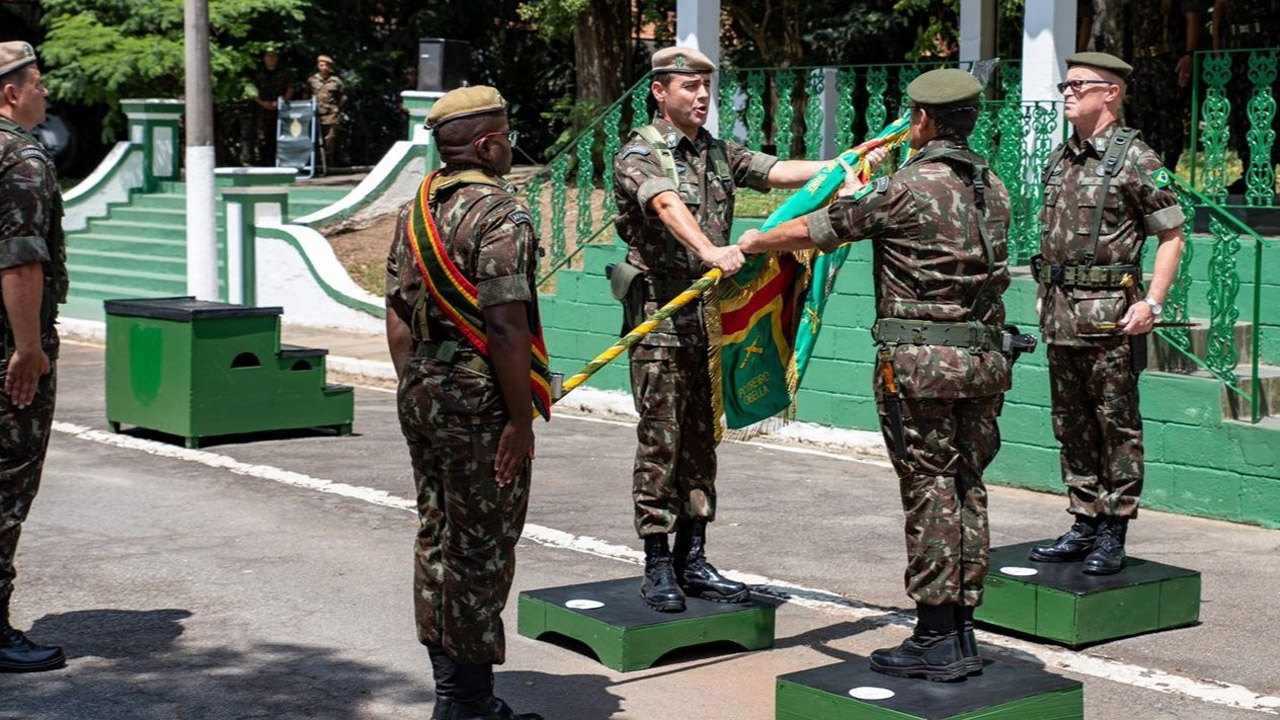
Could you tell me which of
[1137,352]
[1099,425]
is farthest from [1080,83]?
[1099,425]

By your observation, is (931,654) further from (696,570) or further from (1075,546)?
(1075,546)

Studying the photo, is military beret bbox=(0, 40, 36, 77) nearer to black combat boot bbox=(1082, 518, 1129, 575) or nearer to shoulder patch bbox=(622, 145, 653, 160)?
shoulder patch bbox=(622, 145, 653, 160)

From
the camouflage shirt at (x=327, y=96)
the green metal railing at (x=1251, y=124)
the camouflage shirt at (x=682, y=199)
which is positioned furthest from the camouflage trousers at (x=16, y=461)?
the camouflage shirt at (x=327, y=96)

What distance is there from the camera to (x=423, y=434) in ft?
17.5

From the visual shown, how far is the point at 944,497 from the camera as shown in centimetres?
562

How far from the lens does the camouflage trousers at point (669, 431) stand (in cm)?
661

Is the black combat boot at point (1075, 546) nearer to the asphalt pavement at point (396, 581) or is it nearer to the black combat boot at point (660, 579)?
the asphalt pavement at point (396, 581)

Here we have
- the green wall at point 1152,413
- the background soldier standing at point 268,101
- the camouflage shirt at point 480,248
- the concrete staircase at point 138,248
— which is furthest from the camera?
the background soldier standing at point 268,101

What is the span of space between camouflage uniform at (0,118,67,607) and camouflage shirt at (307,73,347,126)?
17.8 m

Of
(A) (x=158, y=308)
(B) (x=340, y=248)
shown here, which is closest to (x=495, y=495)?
(A) (x=158, y=308)

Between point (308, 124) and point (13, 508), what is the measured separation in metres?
17.9

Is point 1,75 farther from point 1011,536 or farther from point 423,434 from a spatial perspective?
point 1011,536

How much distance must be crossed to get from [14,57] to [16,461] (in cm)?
141

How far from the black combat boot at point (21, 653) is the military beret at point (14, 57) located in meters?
1.85
